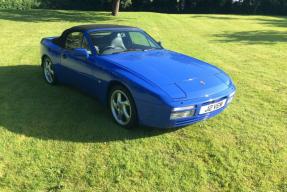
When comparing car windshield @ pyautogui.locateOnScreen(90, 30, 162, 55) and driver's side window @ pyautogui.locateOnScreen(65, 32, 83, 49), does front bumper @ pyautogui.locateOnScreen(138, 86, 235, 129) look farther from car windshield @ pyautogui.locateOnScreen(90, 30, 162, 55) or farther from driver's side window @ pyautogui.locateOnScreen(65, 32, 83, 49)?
driver's side window @ pyautogui.locateOnScreen(65, 32, 83, 49)

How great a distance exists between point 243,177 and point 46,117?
10.3 feet

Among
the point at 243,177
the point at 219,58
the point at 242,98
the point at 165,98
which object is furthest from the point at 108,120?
the point at 219,58

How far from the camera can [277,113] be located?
5.99 metres

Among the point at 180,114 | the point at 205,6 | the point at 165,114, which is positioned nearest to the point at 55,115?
the point at 165,114

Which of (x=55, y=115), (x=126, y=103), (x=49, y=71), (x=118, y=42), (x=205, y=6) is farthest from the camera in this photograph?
(x=205, y=6)

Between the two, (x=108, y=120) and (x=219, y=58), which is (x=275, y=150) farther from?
(x=219, y=58)


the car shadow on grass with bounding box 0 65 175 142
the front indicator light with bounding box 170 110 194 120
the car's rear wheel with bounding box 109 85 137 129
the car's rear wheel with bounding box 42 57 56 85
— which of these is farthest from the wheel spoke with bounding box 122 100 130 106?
the car's rear wheel with bounding box 42 57 56 85

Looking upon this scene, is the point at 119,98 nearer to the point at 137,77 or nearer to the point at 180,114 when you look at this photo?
the point at 137,77

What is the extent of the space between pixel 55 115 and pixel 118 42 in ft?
5.33

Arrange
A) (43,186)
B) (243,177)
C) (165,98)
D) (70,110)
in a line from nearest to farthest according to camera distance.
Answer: (43,186)
(243,177)
(165,98)
(70,110)

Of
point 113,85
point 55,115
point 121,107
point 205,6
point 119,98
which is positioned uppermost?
point 113,85

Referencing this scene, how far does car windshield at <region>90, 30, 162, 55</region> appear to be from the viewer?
5828 millimetres

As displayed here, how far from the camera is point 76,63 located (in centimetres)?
601

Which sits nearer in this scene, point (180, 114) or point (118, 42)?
point (180, 114)
